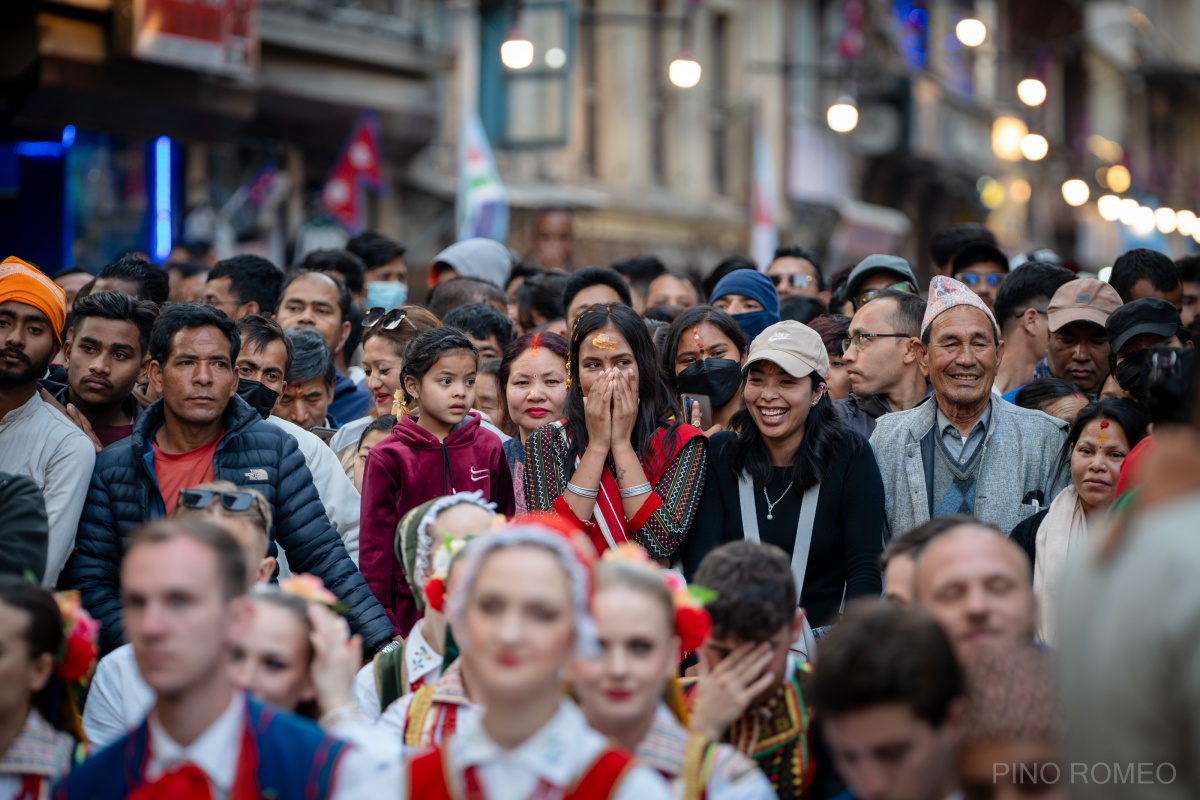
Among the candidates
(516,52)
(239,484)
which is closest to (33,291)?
(239,484)

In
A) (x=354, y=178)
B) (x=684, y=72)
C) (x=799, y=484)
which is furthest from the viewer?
(x=684, y=72)

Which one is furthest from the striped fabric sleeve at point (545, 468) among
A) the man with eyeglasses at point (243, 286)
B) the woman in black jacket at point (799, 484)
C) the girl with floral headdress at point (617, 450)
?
the man with eyeglasses at point (243, 286)

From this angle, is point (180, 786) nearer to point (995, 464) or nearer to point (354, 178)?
point (995, 464)

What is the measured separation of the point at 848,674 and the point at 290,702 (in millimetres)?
1453

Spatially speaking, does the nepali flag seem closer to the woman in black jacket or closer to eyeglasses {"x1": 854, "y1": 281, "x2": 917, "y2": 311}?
eyeglasses {"x1": 854, "y1": 281, "x2": 917, "y2": 311}

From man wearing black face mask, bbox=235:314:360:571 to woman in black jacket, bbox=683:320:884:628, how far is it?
1485 mm

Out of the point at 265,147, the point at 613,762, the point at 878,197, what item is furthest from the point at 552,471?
the point at 878,197

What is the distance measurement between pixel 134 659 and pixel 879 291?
3.94 m

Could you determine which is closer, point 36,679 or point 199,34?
point 36,679

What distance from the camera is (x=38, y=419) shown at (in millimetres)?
5562

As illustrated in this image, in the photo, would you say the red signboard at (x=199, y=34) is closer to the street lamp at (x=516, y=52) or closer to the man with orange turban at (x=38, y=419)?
the street lamp at (x=516, y=52)

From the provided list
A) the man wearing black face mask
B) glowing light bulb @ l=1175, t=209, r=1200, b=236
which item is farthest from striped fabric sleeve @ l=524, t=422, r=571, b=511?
glowing light bulb @ l=1175, t=209, r=1200, b=236

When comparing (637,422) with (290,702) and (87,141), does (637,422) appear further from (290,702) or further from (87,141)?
(87,141)

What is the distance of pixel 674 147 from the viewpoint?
72.5ft
